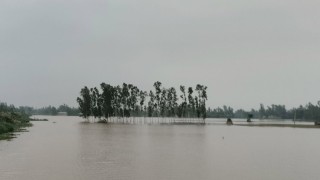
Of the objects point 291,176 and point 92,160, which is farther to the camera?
point 92,160

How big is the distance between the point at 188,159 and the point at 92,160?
35.6ft

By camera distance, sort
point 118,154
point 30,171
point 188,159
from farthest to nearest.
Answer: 1. point 118,154
2. point 188,159
3. point 30,171

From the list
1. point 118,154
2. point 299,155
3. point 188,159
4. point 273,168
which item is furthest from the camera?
point 299,155

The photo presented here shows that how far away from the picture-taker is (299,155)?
5562cm

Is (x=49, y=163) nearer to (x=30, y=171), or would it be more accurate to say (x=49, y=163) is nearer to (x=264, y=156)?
(x=30, y=171)

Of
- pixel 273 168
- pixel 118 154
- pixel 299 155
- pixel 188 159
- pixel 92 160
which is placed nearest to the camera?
pixel 273 168

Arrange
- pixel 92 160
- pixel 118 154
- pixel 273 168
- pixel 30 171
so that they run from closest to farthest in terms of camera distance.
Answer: pixel 30 171 < pixel 273 168 < pixel 92 160 < pixel 118 154

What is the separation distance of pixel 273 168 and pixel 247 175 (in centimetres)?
596

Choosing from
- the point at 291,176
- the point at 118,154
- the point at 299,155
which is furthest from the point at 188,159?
the point at 299,155

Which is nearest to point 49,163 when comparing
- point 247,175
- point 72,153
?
point 72,153

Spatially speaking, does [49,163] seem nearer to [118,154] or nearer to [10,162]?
[10,162]

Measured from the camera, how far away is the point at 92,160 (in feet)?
145

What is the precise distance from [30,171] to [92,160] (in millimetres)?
8931

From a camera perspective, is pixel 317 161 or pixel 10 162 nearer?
pixel 10 162
